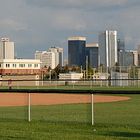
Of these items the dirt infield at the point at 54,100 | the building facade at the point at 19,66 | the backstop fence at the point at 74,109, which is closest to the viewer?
the backstop fence at the point at 74,109

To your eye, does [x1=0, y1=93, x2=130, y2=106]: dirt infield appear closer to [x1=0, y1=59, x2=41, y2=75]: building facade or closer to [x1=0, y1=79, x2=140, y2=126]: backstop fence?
[x1=0, y1=79, x2=140, y2=126]: backstop fence

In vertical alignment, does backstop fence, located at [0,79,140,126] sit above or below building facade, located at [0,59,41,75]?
below

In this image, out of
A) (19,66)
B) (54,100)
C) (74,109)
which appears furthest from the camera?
(19,66)

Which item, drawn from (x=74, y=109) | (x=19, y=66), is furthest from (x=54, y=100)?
(x=19, y=66)

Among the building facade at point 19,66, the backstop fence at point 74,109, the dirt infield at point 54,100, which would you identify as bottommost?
the dirt infield at point 54,100

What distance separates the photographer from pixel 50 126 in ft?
45.4

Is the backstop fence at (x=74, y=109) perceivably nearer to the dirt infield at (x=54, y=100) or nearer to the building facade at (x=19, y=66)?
the dirt infield at (x=54, y=100)

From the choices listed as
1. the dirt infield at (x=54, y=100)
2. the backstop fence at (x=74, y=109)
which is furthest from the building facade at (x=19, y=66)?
the backstop fence at (x=74, y=109)

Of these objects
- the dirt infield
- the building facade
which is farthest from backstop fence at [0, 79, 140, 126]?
the building facade

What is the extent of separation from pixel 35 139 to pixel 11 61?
152 meters

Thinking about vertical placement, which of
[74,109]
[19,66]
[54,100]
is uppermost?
[19,66]

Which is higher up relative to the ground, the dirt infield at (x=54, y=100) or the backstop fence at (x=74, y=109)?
the backstop fence at (x=74, y=109)

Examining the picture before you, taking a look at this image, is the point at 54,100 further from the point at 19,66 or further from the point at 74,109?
the point at 19,66

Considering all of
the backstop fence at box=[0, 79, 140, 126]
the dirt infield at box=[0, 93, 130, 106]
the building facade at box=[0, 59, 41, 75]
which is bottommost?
the dirt infield at box=[0, 93, 130, 106]
